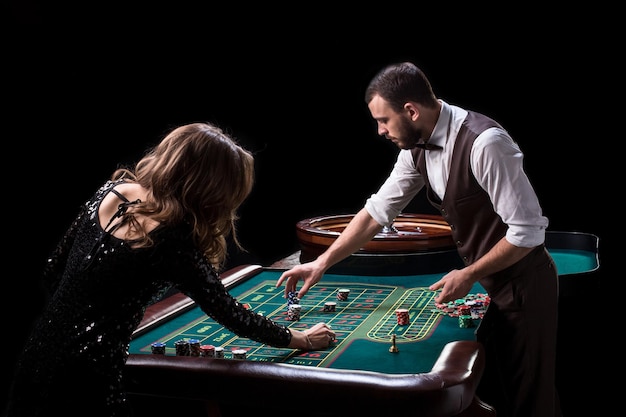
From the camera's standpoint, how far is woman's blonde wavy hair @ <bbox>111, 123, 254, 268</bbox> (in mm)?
2025

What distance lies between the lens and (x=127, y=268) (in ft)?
6.51

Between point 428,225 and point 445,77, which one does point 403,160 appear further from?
point 445,77

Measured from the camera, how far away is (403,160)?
10.7 ft

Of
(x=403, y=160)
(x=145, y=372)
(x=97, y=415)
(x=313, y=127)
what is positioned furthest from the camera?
(x=313, y=127)

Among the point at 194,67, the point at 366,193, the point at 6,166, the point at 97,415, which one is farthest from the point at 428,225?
the point at 97,415

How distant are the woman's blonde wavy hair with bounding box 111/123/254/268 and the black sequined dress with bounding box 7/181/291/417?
0.15 feet

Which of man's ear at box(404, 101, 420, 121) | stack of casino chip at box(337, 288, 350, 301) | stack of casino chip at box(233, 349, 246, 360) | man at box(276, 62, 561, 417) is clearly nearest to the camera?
stack of casino chip at box(233, 349, 246, 360)

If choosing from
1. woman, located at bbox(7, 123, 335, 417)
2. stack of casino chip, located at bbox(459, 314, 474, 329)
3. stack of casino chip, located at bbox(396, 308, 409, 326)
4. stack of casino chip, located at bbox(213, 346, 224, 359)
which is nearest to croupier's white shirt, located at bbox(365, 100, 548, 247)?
stack of casino chip, located at bbox(459, 314, 474, 329)

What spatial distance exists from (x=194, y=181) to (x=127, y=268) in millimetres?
302

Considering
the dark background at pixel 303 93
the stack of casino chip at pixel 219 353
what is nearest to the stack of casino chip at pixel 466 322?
the stack of casino chip at pixel 219 353

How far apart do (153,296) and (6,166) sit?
146 centimetres

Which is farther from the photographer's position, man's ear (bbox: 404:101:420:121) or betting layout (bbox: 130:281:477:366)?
man's ear (bbox: 404:101:420:121)

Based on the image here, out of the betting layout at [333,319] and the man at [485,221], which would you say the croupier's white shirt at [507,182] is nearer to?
the man at [485,221]

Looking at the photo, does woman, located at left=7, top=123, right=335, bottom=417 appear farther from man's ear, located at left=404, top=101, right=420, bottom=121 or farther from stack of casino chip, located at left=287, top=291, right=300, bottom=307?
man's ear, located at left=404, top=101, right=420, bottom=121
